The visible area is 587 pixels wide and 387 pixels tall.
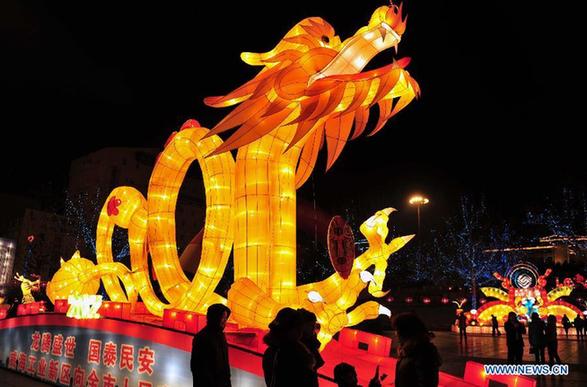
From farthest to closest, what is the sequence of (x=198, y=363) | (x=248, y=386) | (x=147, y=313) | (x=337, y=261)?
(x=147, y=313) < (x=337, y=261) < (x=248, y=386) < (x=198, y=363)

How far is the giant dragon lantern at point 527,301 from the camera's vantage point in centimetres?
3003

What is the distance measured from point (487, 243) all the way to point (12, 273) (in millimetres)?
33760

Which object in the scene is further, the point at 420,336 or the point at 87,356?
the point at 87,356

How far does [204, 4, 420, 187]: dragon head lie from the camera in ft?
23.8

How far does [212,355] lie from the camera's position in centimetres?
436

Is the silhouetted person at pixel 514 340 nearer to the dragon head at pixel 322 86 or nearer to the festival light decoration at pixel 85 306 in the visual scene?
the dragon head at pixel 322 86

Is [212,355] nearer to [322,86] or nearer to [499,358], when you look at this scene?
[322,86]

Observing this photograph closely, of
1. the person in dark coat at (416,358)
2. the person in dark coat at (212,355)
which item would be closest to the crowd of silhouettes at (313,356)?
the person in dark coat at (416,358)

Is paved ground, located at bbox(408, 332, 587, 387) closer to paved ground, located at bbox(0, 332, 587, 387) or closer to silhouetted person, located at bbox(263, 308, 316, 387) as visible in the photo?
paved ground, located at bbox(0, 332, 587, 387)

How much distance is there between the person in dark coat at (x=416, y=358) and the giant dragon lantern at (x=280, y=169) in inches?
149

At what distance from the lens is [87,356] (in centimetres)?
916

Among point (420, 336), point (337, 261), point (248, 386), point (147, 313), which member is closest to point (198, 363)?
point (420, 336)

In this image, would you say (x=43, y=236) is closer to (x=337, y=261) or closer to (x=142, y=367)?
(x=142, y=367)

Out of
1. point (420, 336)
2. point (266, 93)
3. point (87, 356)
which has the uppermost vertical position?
point (266, 93)
